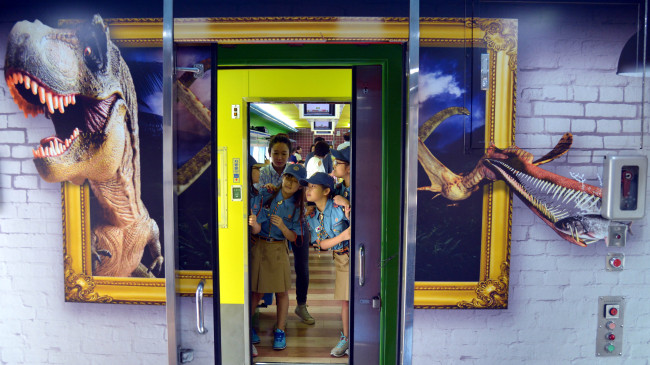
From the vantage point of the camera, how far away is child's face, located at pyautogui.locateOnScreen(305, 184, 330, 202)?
337 centimetres

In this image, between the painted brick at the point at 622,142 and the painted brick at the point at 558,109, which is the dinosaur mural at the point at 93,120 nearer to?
the painted brick at the point at 558,109

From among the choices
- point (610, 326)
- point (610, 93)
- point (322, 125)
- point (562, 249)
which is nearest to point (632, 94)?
point (610, 93)

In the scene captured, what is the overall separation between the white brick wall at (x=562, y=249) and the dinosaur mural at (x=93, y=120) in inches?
64.2

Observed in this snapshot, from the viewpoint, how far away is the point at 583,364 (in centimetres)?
224

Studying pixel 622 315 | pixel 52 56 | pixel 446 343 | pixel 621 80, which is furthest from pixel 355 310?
pixel 52 56

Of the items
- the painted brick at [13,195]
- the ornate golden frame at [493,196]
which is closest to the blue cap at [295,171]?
the ornate golden frame at [493,196]

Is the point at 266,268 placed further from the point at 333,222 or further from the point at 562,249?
the point at 562,249

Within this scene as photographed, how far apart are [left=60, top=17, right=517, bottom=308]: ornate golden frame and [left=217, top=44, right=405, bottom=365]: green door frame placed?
0.20 metres

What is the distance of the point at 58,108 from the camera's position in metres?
2.20

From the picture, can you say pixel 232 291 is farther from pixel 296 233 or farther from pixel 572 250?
pixel 572 250

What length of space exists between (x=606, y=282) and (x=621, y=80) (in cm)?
105

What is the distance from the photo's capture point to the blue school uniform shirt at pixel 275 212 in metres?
3.58

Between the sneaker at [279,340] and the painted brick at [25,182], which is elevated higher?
the painted brick at [25,182]

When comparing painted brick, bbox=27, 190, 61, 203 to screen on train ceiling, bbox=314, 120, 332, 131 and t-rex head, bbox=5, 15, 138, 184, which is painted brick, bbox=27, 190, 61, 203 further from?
screen on train ceiling, bbox=314, 120, 332, 131
